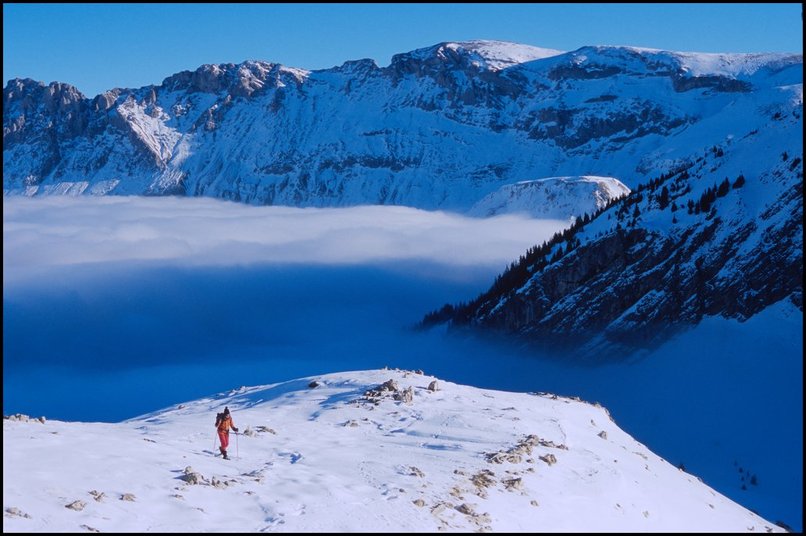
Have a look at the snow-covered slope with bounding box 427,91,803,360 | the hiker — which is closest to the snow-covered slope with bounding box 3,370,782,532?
the hiker

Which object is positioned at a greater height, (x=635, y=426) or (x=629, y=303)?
(x=629, y=303)

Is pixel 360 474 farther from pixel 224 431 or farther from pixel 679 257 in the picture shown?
pixel 679 257

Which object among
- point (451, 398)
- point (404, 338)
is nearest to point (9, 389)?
point (404, 338)

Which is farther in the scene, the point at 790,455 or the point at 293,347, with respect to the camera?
the point at 293,347

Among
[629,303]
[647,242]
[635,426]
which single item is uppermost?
[647,242]

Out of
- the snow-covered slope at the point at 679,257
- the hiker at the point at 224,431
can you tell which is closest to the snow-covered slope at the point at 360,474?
the hiker at the point at 224,431

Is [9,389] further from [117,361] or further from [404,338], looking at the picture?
[404,338]

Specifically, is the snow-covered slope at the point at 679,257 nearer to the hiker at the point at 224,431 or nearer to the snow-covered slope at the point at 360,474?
the snow-covered slope at the point at 360,474

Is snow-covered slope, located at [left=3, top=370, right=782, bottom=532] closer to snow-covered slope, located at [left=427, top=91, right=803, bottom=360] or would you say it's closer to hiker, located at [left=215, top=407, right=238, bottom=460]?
hiker, located at [left=215, top=407, right=238, bottom=460]
